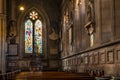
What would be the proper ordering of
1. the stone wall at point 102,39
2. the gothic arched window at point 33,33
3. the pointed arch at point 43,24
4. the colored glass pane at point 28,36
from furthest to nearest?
the gothic arched window at point 33,33, the colored glass pane at point 28,36, the pointed arch at point 43,24, the stone wall at point 102,39

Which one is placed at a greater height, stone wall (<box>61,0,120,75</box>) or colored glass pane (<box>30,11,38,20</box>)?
colored glass pane (<box>30,11,38,20</box>)

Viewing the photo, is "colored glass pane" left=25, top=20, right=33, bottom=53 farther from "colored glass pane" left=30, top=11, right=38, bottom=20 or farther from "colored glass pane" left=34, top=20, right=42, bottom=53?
"colored glass pane" left=30, top=11, right=38, bottom=20

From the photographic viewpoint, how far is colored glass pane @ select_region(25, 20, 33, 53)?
32.7 metres

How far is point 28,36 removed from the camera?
108ft

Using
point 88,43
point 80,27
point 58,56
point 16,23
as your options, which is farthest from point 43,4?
point 88,43

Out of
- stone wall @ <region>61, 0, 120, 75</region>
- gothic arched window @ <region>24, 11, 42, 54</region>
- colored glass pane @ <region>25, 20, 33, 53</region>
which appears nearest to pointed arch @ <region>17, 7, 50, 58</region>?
gothic arched window @ <region>24, 11, 42, 54</region>

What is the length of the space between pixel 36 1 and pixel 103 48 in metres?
22.2

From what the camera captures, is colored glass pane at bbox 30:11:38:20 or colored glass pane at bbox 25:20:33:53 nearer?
colored glass pane at bbox 25:20:33:53

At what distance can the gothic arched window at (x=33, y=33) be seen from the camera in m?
32.9

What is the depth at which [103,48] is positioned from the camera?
11.7 m

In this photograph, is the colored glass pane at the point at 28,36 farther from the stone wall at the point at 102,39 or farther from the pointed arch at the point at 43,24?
the stone wall at the point at 102,39

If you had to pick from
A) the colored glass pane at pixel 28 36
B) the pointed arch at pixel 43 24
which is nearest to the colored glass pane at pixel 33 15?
the pointed arch at pixel 43 24

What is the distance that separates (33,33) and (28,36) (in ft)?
2.39

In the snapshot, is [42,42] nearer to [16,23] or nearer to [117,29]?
[16,23]
